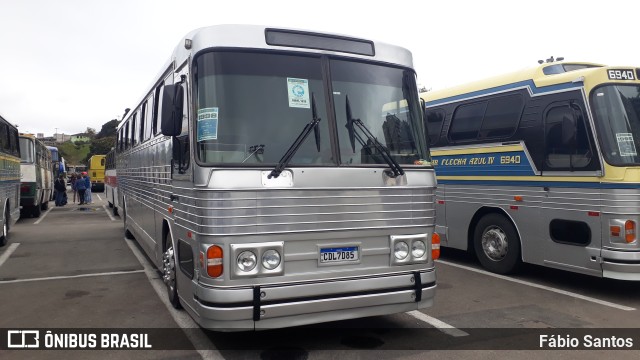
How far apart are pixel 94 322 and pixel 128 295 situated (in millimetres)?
1272

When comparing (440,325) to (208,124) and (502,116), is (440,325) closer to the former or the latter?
(208,124)

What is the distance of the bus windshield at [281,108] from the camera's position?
450cm

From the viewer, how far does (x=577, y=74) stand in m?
7.03

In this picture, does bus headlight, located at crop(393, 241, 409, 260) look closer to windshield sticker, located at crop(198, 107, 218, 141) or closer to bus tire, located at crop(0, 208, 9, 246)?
windshield sticker, located at crop(198, 107, 218, 141)

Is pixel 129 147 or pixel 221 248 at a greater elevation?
pixel 129 147

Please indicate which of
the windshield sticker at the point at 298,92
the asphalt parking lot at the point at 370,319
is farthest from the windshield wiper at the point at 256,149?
the asphalt parking lot at the point at 370,319

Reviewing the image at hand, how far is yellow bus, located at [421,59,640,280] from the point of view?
259 inches

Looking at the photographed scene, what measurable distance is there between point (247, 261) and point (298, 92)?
1.64 meters

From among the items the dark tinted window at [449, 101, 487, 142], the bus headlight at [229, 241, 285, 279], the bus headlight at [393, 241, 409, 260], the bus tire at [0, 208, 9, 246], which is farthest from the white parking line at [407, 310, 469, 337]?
the bus tire at [0, 208, 9, 246]

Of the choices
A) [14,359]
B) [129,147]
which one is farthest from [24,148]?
[14,359]

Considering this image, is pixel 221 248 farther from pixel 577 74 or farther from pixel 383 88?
pixel 577 74

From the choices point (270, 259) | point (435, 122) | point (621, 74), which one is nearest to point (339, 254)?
point (270, 259)

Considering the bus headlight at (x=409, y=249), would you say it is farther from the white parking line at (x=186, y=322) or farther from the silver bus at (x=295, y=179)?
the white parking line at (x=186, y=322)

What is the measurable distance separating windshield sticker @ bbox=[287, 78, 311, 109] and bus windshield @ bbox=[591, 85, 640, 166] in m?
4.24
